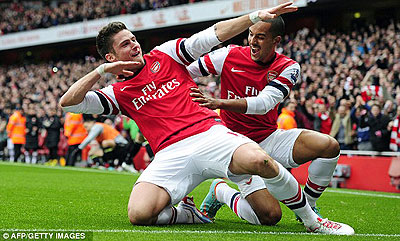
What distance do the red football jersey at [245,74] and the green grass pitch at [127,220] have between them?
93 centimetres

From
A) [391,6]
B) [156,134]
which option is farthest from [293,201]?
[391,6]

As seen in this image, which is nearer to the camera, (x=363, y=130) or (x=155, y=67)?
(x=155, y=67)

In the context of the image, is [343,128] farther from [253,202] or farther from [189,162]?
[189,162]

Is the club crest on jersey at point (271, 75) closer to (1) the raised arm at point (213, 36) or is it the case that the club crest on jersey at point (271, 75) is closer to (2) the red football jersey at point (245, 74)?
(2) the red football jersey at point (245, 74)

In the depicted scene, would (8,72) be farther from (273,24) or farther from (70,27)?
(273,24)

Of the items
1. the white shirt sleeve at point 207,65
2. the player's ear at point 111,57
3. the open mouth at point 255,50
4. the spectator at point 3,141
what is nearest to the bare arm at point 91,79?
the player's ear at point 111,57

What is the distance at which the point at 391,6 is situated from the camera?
22969 mm

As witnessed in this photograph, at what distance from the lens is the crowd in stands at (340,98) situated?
12.8m

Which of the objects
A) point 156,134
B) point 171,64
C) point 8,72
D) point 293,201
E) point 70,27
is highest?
point 171,64

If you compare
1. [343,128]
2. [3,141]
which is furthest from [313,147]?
[3,141]

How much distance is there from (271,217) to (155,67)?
67.1 inches

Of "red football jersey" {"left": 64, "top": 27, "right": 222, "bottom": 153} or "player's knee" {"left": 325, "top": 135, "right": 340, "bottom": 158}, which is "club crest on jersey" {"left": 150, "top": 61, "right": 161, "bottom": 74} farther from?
"player's knee" {"left": 325, "top": 135, "right": 340, "bottom": 158}

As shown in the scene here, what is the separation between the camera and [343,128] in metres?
13.6

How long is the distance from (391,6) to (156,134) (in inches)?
765
